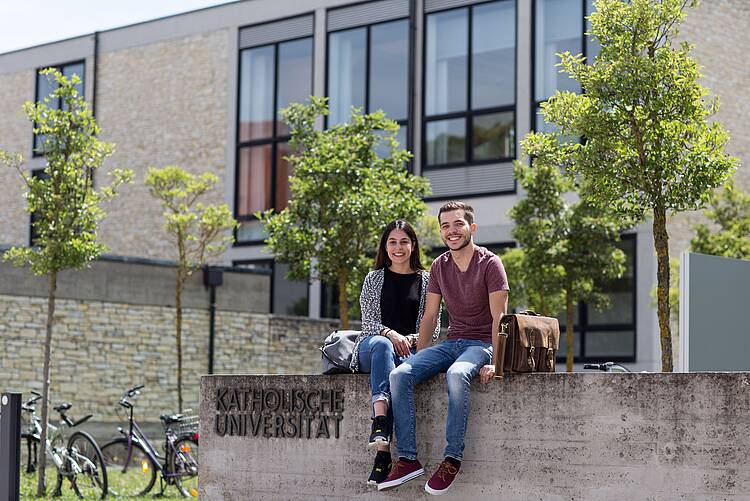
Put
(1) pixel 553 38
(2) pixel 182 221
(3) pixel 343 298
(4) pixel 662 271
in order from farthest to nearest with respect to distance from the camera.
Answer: (1) pixel 553 38 → (2) pixel 182 221 → (3) pixel 343 298 → (4) pixel 662 271

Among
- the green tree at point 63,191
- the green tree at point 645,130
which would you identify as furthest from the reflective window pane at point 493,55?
the green tree at point 645,130

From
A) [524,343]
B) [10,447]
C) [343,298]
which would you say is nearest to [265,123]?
[343,298]

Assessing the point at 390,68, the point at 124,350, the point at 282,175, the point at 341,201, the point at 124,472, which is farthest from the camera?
the point at 282,175

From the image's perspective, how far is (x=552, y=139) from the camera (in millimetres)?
12547

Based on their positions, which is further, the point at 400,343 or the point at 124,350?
the point at 124,350

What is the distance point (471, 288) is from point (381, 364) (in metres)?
0.82

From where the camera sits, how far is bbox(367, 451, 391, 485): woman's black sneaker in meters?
8.54

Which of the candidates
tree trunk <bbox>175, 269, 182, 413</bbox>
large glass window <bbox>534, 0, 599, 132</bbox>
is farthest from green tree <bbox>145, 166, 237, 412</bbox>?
large glass window <bbox>534, 0, 599, 132</bbox>

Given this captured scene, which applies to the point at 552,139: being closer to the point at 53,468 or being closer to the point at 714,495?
the point at 714,495

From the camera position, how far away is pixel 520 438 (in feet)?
27.9

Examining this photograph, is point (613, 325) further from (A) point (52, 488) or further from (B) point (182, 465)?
(A) point (52, 488)

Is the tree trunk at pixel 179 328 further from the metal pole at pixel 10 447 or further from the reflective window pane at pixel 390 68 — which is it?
the metal pole at pixel 10 447

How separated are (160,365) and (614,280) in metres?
8.80

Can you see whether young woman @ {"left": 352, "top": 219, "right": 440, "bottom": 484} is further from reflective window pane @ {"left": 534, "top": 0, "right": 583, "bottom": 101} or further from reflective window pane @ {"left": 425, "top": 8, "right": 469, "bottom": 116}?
reflective window pane @ {"left": 425, "top": 8, "right": 469, "bottom": 116}
